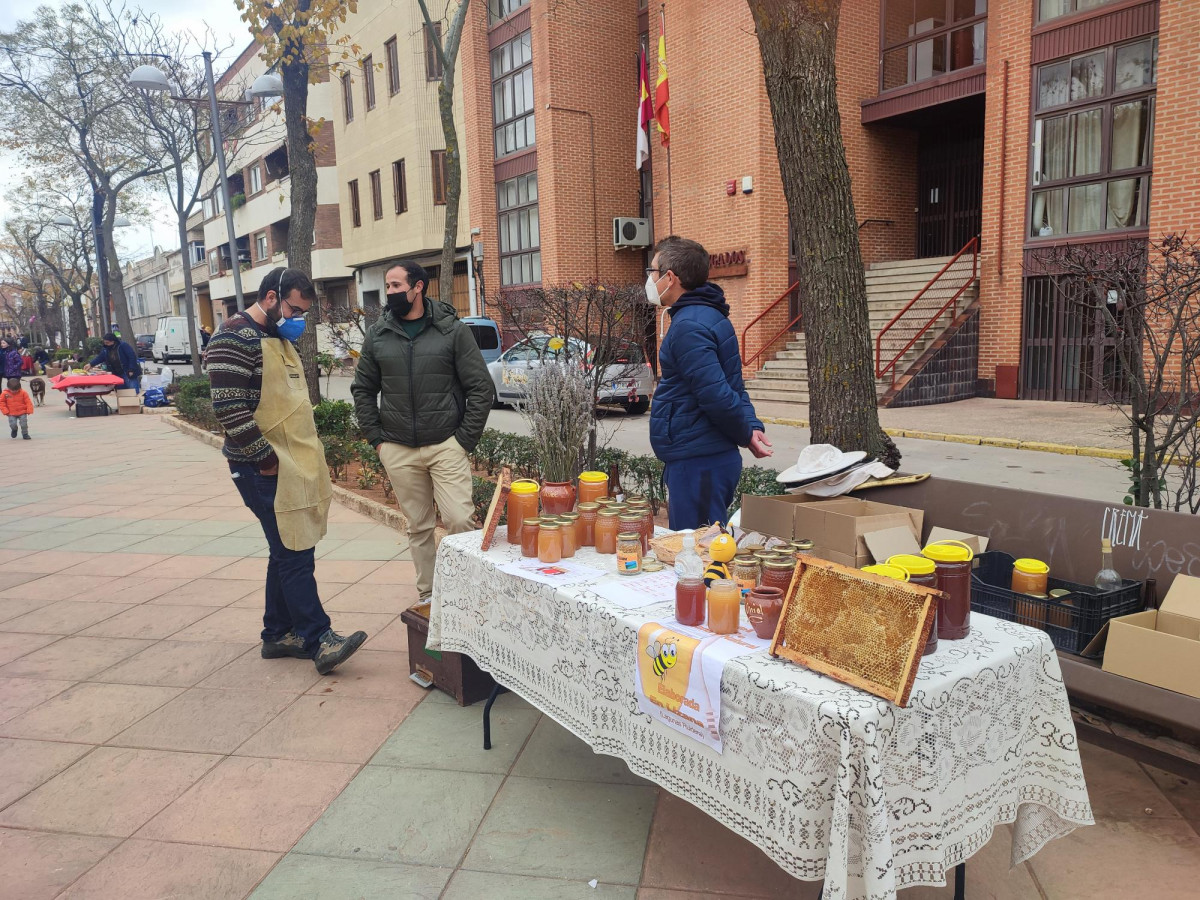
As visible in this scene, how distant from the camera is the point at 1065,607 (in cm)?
300

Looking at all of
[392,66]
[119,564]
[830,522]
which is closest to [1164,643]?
[830,522]

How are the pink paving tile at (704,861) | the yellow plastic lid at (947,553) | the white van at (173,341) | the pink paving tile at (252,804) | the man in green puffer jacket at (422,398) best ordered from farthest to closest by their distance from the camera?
the white van at (173,341)
the man in green puffer jacket at (422,398)
the pink paving tile at (252,804)
the pink paving tile at (704,861)
the yellow plastic lid at (947,553)

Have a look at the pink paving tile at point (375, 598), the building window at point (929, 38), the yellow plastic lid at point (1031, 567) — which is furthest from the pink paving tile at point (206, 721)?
the building window at point (929, 38)

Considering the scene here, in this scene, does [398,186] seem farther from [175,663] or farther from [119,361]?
[175,663]

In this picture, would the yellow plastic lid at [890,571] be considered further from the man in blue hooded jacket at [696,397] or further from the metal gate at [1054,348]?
the metal gate at [1054,348]

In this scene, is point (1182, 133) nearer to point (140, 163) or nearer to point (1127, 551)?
point (1127, 551)

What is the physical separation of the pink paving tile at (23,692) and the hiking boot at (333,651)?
1.26 metres

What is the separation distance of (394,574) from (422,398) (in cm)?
202

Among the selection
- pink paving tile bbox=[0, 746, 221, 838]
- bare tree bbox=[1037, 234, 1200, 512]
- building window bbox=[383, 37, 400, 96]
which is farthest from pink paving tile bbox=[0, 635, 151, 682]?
building window bbox=[383, 37, 400, 96]

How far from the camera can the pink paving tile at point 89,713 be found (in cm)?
361

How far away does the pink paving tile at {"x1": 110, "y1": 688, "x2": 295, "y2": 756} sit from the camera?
3.50 meters

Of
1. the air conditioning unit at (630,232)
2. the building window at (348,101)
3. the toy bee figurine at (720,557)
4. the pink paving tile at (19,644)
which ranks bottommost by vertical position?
the pink paving tile at (19,644)

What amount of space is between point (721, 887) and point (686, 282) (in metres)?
2.32

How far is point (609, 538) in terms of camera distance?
10.1 feet
